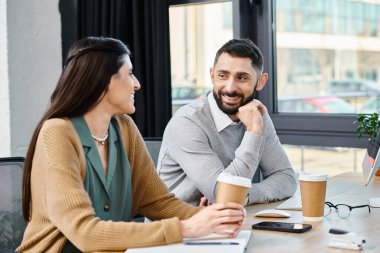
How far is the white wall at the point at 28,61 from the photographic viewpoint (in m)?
3.72

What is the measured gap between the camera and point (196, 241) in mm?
1662

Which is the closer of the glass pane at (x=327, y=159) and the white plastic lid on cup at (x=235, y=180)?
the white plastic lid on cup at (x=235, y=180)

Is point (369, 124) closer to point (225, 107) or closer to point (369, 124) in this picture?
point (369, 124)

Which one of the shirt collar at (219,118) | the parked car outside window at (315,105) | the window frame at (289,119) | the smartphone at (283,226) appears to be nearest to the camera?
the smartphone at (283,226)

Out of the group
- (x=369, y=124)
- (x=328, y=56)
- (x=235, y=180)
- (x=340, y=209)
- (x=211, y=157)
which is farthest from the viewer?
(x=328, y=56)

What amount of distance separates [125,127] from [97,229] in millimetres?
511

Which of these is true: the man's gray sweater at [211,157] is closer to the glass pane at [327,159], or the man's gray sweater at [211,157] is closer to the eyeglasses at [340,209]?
the eyeglasses at [340,209]

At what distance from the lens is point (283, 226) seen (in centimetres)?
186

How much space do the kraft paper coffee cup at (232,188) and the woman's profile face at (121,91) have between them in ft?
1.34

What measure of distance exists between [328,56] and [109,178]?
2115 mm

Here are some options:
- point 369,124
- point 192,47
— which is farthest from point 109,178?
point 192,47

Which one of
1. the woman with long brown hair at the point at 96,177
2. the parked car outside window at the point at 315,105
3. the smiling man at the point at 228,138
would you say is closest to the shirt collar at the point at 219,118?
the smiling man at the point at 228,138

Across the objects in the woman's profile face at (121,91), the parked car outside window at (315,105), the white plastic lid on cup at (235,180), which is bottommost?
the white plastic lid on cup at (235,180)

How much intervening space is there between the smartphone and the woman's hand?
0.16 m
